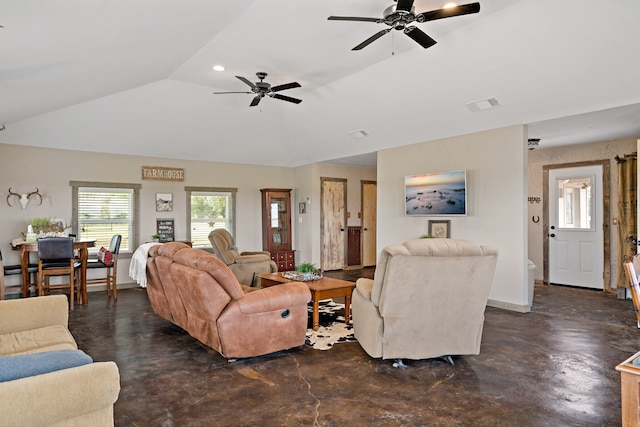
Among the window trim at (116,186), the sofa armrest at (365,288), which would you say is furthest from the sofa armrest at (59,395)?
the window trim at (116,186)

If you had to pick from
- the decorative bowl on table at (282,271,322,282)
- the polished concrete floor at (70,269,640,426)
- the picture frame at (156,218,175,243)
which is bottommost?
the polished concrete floor at (70,269,640,426)

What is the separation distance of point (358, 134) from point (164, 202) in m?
3.92

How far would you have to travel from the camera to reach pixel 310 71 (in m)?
5.30

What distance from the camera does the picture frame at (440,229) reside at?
6129mm

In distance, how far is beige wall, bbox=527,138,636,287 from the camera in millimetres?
6434

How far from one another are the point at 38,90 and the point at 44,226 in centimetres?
287

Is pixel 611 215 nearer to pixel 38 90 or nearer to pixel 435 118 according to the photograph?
pixel 435 118

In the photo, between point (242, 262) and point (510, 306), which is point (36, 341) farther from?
point (510, 306)

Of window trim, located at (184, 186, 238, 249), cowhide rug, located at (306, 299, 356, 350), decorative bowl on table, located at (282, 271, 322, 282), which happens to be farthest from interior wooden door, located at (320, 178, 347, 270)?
decorative bowl on table, located at (282, 271, 322, 282)

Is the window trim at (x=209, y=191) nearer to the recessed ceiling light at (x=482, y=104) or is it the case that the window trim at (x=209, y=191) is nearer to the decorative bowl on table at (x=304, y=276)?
the decorative bowl on table at (x=304, y=276)

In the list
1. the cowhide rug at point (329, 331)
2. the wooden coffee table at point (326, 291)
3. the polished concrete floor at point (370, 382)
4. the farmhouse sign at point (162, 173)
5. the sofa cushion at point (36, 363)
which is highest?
the farmhouse sign at point (162, 173)

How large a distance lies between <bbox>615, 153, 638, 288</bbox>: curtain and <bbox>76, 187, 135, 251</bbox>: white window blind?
8.20m

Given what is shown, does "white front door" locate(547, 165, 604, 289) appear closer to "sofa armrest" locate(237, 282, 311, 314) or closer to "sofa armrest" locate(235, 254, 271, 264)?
"sofa armrest" locate(235, 254, 271, 264)

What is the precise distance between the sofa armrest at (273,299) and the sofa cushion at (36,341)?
124 centimetres
